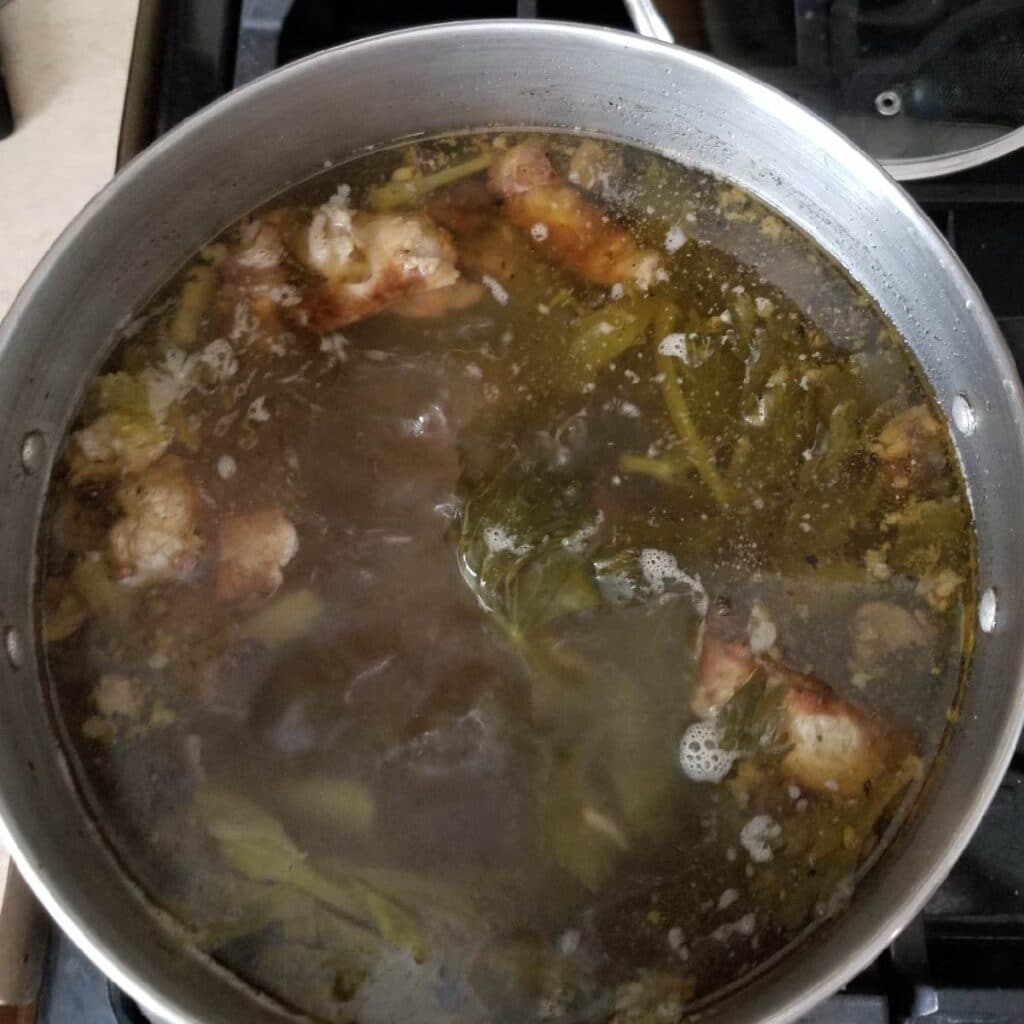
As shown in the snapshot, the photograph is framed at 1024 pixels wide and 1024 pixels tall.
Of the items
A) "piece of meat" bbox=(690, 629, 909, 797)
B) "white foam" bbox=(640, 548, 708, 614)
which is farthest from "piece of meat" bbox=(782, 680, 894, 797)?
"white foam" bbox=(640, 548, 708, 614)

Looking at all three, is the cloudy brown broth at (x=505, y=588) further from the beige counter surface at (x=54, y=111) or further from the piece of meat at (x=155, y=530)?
the beige counter surface at (x=54, y=111)

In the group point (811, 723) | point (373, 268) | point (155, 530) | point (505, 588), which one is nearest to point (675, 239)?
point (373, 268)

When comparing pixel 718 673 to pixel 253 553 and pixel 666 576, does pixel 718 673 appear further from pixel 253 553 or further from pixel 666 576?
pixel 253 553

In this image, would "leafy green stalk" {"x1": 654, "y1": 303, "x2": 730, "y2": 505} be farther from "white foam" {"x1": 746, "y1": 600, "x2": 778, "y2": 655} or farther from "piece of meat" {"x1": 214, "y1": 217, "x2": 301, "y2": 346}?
"piece of meat" {"x1": 214, "y1": 217, "x2": 301, "y2": 346}

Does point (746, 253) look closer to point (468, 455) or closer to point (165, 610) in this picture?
point (468, 455)

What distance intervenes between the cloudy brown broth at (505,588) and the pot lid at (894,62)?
0.63 ft

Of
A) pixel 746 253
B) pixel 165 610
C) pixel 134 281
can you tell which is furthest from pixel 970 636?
pixel 134 281

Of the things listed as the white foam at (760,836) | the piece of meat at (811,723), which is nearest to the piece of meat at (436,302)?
the piece of meat at (811,723)

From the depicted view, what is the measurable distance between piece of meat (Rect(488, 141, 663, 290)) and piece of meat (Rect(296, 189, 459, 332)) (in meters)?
0.10

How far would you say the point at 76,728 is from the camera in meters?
1.12

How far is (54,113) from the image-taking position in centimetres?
127

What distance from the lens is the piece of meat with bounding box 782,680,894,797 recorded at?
112cm

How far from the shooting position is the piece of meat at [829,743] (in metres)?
1.12

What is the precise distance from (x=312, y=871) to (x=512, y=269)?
2.37 feet
